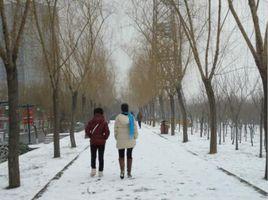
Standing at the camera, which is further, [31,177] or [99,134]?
[31,177]

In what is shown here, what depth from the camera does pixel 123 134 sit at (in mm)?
9383

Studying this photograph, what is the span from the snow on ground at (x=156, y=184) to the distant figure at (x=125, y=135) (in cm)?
49

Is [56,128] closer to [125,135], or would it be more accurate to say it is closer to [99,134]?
[99,134]

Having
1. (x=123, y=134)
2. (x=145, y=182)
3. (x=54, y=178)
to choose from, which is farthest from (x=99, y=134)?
(x=145, y=182)

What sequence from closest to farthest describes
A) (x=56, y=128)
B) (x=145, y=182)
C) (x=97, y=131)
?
(x=145, y=182) < (x=97, y=131) < (x=56, y=128)

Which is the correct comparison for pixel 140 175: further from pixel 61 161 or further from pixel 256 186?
pixel 61 161

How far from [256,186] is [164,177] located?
224 cm

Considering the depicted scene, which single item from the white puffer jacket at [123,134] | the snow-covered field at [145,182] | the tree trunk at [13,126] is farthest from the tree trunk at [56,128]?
the tree trunk at [13,126]

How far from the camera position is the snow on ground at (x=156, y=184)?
24.0 ft

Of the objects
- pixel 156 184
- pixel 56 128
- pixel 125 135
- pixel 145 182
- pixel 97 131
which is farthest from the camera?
pixel 56 128

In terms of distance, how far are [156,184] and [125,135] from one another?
1.48 m

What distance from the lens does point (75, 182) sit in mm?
9078

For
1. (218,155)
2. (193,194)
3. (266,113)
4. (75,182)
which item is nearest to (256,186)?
(193,194)

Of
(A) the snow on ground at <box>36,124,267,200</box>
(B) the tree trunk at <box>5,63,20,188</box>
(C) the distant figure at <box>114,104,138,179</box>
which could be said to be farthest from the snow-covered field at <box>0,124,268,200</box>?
(C) the distant figure at <box>114,104,138,179</box>
